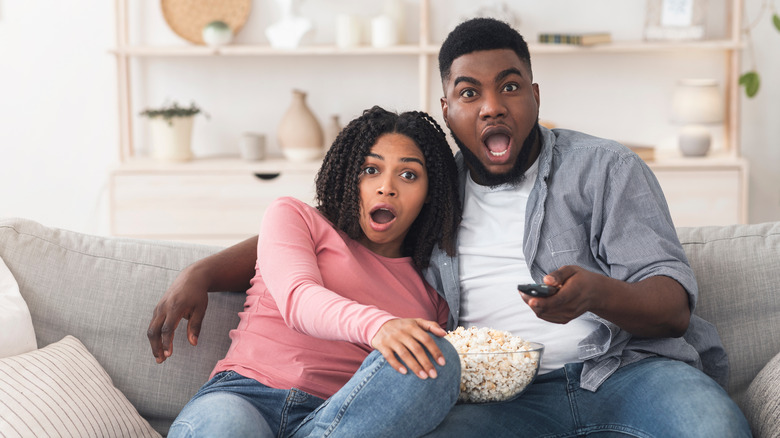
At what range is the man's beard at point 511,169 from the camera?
164cm

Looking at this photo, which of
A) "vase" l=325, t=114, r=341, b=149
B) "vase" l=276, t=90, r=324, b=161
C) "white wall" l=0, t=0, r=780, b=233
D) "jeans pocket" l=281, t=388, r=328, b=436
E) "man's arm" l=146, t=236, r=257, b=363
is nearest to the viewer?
"jeans pocket" l=281, t=388, r=328, b=436

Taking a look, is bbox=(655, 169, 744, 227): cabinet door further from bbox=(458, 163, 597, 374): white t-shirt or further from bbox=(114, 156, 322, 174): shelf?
bbox=(458, 163, 597, 374): white t-shirt

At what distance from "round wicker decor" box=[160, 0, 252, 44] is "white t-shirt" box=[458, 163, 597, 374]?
2.32 meters

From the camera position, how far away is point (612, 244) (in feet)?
4.86

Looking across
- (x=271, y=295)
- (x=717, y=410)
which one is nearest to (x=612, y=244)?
(x=717, y=410)

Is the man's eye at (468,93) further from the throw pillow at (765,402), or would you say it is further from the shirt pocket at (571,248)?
the throw pillow at (765,402)

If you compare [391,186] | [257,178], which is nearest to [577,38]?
[257,178]

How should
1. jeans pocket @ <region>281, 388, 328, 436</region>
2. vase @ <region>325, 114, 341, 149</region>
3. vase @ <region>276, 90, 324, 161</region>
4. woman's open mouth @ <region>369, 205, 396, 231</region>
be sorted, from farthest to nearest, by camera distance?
vase @ <region>325, 114, 341, 149</region>
vase @ <region>276, 90, 324, 161</region>
woman's open mouth @ <region>369, 205, 396, 231</region>
jeans pocket @ <region>281, 388, 328, 436</region>

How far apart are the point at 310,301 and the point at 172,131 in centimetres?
237

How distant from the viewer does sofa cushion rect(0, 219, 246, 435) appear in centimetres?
160

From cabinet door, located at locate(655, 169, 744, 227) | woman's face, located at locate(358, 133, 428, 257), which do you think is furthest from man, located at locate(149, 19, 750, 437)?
cabinet door, located at locate(655, 169, 744, 227)

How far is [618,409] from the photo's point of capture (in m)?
1.39

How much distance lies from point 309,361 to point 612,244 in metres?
0.62

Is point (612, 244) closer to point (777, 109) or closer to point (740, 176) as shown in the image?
point (740, 176)
